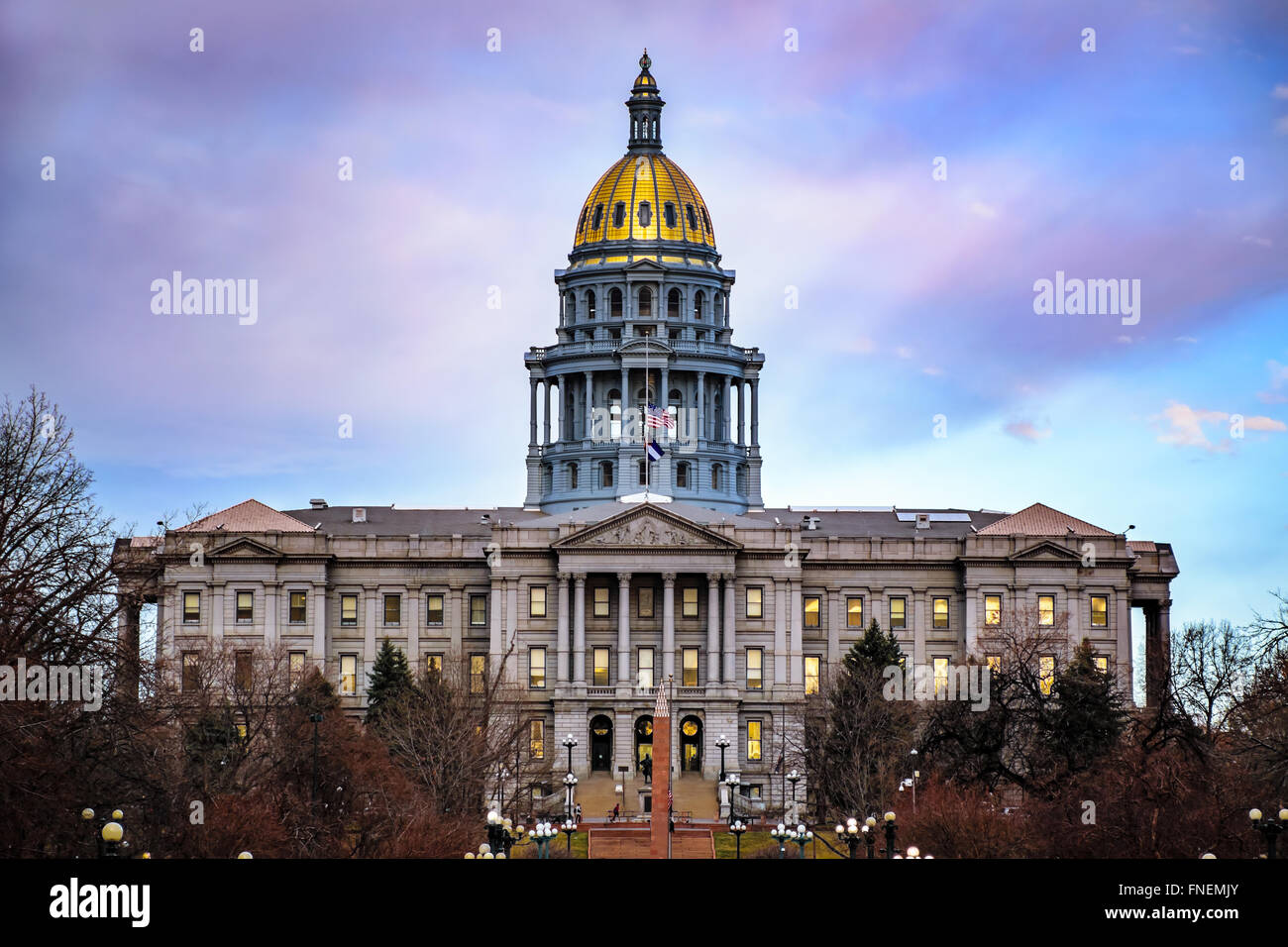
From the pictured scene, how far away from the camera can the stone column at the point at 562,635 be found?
451 ft

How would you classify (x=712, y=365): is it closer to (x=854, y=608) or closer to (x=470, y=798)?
(x=854, y=608)

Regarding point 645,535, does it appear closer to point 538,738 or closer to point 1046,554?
point 538,738

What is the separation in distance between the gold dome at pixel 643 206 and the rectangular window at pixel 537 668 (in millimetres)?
41583

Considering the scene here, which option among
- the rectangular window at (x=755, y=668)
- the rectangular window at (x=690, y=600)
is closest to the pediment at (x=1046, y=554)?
the rectangular window at (x=755, y=668)

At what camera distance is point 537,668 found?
138875 millimetres

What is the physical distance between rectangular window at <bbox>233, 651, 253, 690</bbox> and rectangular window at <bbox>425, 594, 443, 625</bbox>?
1690cm

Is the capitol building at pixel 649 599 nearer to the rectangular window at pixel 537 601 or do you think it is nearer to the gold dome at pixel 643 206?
the rectangular window at pixel 537 601

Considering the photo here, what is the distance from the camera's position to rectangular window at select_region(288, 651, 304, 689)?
399 ft

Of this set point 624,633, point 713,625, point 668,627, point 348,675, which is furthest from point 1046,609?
point 348,675

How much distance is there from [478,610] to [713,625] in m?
15.2

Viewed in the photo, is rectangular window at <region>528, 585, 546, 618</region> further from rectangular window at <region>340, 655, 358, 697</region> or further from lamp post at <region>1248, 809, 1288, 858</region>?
lamp post at <region>1248, 809, 1288, 858</region>

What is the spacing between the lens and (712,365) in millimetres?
166625

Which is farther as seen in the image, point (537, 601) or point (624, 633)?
point (537, 601)
